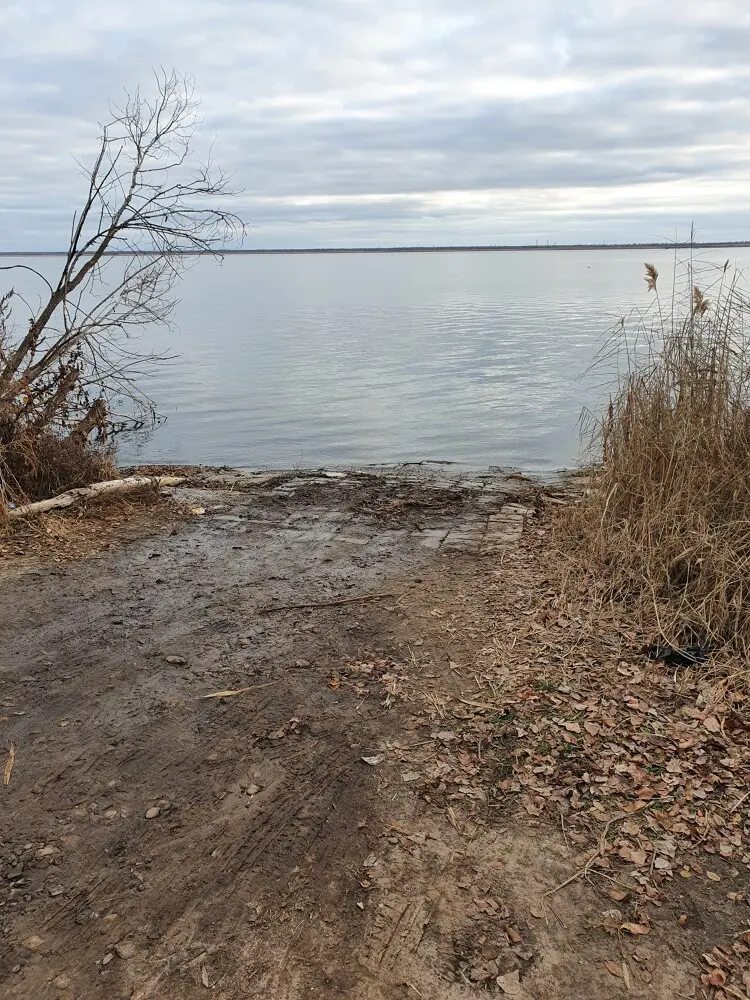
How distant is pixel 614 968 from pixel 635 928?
197mm

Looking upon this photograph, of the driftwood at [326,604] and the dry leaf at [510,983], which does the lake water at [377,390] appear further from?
the dry leaf at [510,983]

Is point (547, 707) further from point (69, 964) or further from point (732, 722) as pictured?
point (69, 964)

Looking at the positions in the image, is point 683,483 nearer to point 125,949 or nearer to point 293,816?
point 293,816

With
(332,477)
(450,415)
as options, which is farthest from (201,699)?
(450,415)

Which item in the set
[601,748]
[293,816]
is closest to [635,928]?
[601,748]

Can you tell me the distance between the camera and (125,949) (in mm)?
2629

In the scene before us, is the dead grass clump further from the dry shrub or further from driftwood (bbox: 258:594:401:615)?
the dry shrub

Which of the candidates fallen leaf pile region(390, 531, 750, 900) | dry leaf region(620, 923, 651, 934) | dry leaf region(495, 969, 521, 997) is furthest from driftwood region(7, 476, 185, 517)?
dry leaf region(620, 923, 651, 934)

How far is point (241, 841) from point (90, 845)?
0.61 metres

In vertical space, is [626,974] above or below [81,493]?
below

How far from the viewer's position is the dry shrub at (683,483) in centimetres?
464

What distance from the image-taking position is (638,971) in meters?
2.53

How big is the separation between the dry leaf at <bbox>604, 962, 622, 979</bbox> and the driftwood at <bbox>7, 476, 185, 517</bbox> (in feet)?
19.8

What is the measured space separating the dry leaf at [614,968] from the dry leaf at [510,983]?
30 centimetres
